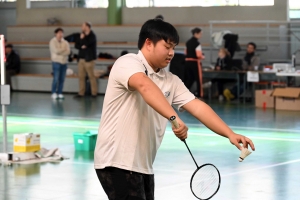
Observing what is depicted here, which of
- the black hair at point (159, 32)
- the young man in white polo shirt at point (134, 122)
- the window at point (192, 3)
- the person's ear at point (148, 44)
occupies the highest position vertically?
the window at point (192, 3)

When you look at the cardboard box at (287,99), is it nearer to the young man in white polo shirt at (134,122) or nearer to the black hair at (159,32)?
the young man in white polo shirt at (134,122)

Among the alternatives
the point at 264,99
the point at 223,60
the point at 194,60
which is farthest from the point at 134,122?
the point at 223,60

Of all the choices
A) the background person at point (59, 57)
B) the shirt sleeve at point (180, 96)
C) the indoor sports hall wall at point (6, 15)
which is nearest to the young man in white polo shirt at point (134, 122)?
the shirt sleeve at point (180, 96)

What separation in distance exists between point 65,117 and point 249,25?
27.7ft

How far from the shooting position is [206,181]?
4.26m

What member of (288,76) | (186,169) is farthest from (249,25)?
(186,169)

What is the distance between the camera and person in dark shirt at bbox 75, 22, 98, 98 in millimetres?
20250

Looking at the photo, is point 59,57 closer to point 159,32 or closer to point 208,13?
point 208,13

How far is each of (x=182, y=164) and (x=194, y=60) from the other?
1047 centimetres

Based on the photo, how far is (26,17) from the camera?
27.5 metres

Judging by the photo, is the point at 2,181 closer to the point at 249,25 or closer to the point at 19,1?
the point at 249,25

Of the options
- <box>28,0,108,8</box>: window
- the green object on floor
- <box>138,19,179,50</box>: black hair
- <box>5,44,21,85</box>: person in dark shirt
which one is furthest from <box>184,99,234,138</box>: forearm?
<box>28,0,108,8</box>: window

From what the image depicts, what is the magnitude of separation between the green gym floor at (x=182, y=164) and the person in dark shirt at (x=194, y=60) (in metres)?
3.73

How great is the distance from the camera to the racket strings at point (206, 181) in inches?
166
